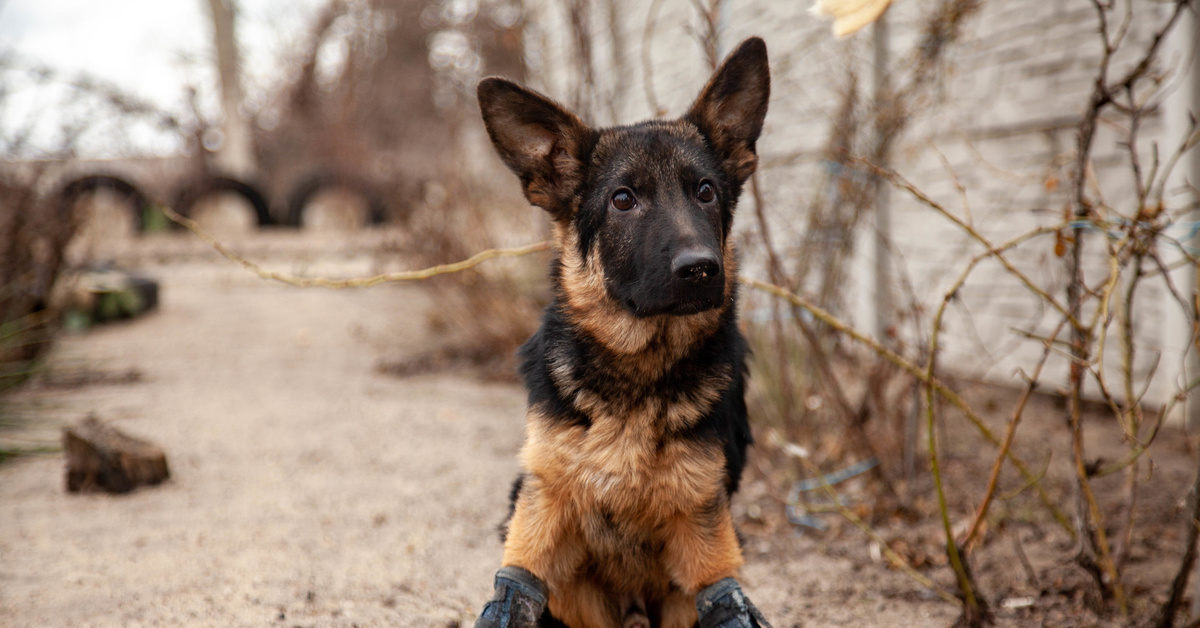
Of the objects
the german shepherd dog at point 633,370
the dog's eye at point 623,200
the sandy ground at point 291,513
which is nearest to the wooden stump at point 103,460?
the sandy ground at point 291,513

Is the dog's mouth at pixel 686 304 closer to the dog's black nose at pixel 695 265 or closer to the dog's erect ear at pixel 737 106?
the dog's black nose at pixel 695 265

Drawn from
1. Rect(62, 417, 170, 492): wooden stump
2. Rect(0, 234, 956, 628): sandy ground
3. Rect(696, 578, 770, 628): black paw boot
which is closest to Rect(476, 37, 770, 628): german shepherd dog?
Rect(696, 578, 770, 628): black paw boot

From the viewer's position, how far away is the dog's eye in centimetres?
262

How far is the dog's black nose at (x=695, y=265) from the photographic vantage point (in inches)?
88.9

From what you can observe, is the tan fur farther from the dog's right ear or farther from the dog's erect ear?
the dog's erect ear

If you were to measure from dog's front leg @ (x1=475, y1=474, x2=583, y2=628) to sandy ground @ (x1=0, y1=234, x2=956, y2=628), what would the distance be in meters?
0.95

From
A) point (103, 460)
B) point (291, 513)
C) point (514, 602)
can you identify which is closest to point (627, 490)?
point (514, 602)

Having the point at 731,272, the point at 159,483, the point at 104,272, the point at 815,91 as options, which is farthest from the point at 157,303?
the point at 731,272

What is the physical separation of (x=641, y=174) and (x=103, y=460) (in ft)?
13.0

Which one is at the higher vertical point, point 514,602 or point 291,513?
point 514,602

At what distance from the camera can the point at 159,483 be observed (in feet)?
15.8

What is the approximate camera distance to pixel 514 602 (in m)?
2.32

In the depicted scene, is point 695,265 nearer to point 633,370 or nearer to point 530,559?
point 633,370

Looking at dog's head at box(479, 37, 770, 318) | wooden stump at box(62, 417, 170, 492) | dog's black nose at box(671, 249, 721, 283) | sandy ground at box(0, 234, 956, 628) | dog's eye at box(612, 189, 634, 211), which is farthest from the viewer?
wooden stump at box(62, 417, 170, 492)
